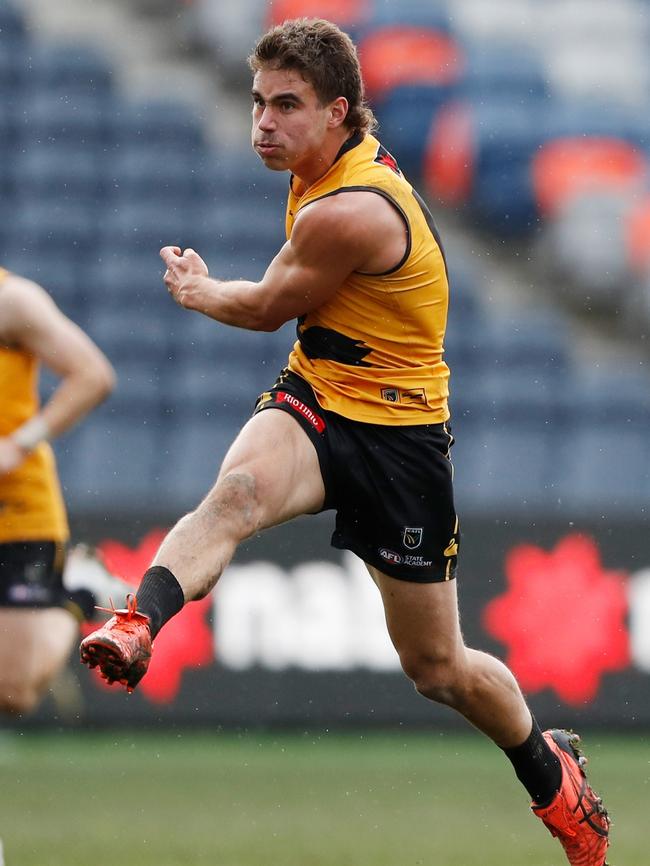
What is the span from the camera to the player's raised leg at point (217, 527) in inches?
179

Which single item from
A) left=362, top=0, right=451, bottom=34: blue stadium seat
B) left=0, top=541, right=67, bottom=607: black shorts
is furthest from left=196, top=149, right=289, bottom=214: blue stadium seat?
left=0, top=541, right=67, bottom=607: black shorts

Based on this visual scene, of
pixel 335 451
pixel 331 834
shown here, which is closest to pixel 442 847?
pixel 331 834

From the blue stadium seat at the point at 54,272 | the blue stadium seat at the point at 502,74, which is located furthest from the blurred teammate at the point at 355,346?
the blue stadium seat at the point at 502,74

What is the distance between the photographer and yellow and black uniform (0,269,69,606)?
21.6ft

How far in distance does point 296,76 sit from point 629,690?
18.4 ft

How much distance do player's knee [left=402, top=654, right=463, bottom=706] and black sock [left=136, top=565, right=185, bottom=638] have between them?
99 cm

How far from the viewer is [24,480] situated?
6688 mm

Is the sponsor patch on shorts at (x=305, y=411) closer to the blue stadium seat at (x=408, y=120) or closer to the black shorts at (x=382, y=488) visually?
the black shorts at (x=382, y=488)

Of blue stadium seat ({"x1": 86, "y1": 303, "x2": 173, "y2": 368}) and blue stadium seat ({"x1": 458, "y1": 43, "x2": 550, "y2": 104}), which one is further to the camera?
blue stadium seat ({"x1": 458, "y1": 43, "x2": 550, "y2": 104})

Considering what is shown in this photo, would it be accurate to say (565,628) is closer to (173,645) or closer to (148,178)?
(173,645)

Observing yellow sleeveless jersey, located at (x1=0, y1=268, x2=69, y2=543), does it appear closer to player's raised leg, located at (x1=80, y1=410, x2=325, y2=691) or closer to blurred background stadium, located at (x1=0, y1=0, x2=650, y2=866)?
player's raised leg, located at (x1=80, y1=410, x2=325, y2=691)

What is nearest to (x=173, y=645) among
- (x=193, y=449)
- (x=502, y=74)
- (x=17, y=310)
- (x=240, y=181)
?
(x=193, y=449)

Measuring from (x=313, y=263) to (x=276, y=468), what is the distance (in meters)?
0.68

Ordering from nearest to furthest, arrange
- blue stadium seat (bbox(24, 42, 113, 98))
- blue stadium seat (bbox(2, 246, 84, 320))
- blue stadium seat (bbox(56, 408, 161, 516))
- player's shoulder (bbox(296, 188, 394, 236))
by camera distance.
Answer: player's shoulder (bbox(296, 188, 394, 236)), blue stadium seat (bbox(56, 408, 161, 516)), blue stadium seat (bbox(2, 246, 84, 320)), blue stadium seat (bbox(24, 42, 113, 98))
